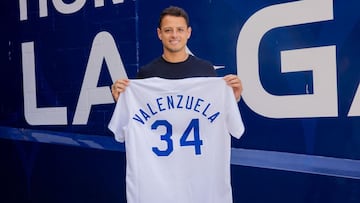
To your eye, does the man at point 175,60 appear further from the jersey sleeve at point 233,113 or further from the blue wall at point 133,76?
the blue wall at point 133,76

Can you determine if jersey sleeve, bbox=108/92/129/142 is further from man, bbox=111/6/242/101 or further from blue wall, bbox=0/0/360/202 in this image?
blue wall, bbox=0/0/360/202

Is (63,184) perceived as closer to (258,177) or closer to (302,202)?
(258,177)

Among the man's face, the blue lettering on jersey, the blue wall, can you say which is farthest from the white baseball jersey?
the blue wall

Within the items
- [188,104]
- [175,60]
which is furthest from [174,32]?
[188,104]

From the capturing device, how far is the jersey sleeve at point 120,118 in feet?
9.85

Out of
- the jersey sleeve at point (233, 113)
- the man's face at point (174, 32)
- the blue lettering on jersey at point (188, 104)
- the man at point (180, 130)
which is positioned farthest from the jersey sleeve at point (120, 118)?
the jersey sleeve at point (233, 113)

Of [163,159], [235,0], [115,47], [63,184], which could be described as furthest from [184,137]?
[63,184]

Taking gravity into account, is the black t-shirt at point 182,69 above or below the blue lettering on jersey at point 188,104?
above

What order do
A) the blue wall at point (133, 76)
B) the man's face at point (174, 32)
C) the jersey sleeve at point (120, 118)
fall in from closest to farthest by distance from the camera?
the man's face at point (174, 32)
the jersey sleeve at point (120, 118)
the blue wall at point (133, 76)

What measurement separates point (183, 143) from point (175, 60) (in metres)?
0.42

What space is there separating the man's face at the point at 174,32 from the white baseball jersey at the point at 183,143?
0.58ft

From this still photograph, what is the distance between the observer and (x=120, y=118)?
9.89 ft

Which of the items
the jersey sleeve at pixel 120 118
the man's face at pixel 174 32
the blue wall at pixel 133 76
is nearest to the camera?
the man's face at pixel 174 32

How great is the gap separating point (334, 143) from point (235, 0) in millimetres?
1019
